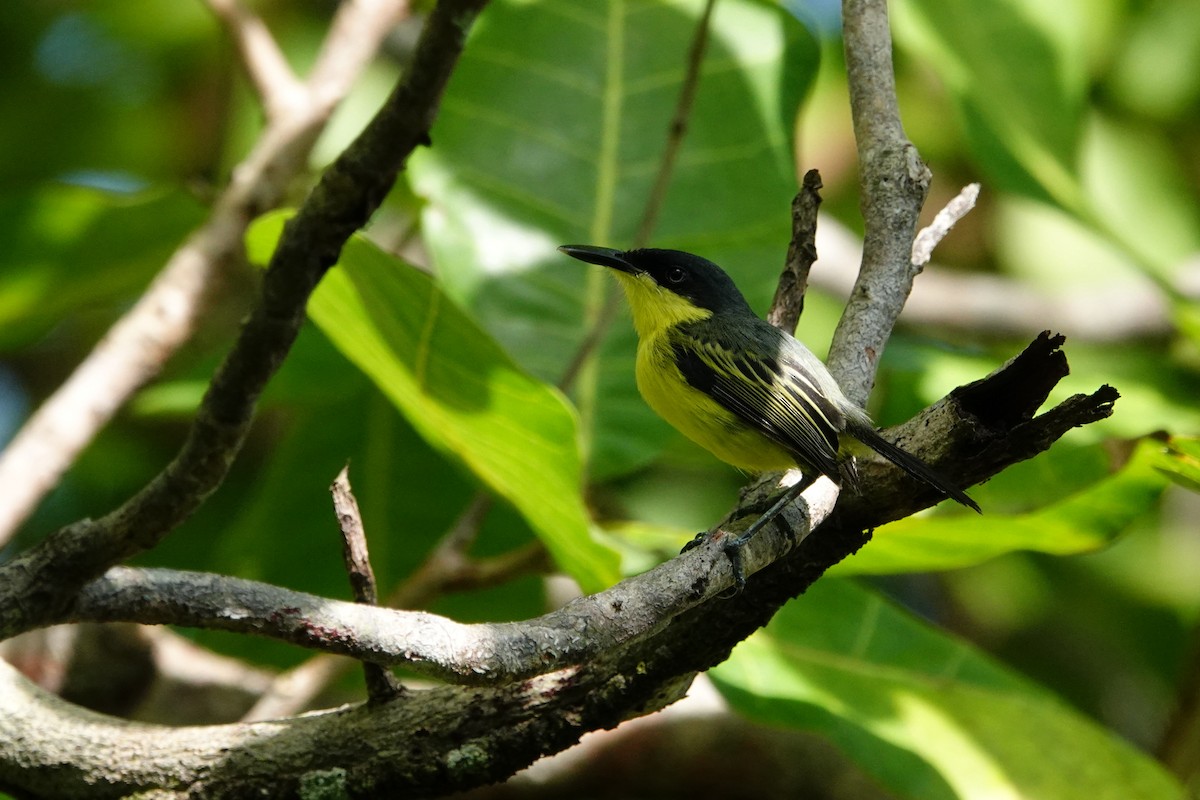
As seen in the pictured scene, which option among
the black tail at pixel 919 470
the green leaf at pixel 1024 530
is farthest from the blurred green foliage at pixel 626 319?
the black tail at pixel 919 470

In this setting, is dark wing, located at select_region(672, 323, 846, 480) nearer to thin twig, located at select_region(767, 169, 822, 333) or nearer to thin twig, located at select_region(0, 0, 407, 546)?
thin twig, located at select_region(767, 169, 822, 333)

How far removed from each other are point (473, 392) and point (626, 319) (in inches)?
44.9

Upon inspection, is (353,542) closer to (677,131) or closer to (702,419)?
(702,419)

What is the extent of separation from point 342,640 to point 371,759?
2.00 feet

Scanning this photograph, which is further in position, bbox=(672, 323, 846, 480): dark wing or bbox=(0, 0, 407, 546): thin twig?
bbox=(0, 0, 407, 546): thin twig

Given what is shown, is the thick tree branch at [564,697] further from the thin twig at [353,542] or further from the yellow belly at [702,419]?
the yellow belly at [702,419]

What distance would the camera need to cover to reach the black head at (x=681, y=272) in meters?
3.70

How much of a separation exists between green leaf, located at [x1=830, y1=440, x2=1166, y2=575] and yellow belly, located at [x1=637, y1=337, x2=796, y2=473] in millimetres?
326

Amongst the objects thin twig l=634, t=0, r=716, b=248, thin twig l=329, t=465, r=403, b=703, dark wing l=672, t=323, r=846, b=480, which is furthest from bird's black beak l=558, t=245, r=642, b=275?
thin twig l=329, t=465, r=403, b=703

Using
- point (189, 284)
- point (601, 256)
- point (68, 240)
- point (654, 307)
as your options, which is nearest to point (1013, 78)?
point (654, 307)

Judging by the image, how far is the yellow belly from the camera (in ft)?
10.8

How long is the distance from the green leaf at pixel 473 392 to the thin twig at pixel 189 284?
614 millimetres

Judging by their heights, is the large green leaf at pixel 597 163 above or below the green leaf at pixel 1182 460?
above

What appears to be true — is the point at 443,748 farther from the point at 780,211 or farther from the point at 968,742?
the point at 780,211
